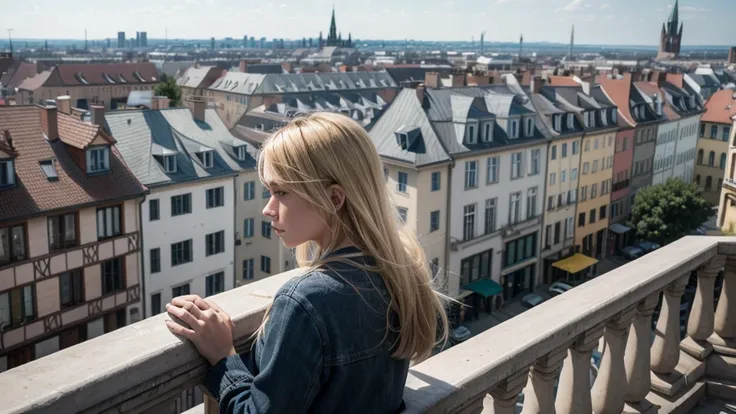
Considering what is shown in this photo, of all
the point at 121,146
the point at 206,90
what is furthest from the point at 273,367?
the point at 206,90

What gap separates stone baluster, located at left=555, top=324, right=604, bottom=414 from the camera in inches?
171

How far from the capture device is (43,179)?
83.6ft

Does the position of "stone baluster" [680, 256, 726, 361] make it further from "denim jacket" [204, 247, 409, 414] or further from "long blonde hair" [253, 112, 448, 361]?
"denim jacket" [204, 247, 409, 414]

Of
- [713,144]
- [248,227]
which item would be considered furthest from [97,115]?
[713,144]

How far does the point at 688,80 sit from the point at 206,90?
5199 cm

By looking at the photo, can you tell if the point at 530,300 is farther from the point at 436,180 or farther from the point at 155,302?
the point at 155,302

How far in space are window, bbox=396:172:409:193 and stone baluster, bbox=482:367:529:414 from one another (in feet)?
107

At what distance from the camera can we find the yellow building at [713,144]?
63.5 m

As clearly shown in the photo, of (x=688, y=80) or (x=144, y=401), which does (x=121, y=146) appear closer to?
(x=144, y=401)

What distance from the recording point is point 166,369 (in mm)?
2564

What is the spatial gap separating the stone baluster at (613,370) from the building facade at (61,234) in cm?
2190

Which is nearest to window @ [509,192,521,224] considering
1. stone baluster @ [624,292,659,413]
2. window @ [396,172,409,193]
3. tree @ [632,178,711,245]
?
window @ [396,172,409,193]

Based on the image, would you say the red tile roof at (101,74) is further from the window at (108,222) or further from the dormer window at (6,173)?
the dormer window at (6,173)

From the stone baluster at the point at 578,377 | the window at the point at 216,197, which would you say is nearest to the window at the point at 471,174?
the window at the point at 216,197
